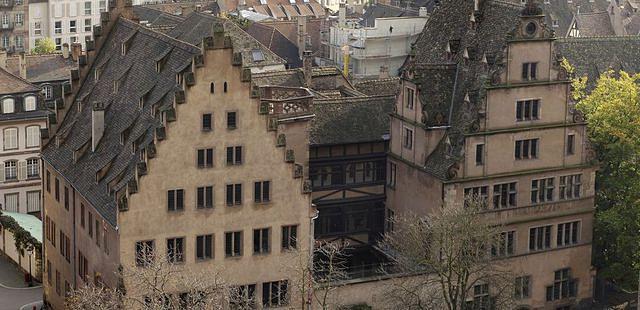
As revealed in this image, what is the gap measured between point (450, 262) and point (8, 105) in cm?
5895

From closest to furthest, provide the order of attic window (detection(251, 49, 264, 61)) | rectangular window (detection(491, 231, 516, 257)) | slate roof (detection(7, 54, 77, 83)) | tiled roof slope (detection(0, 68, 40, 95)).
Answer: rectangular window (detection(491, 231, 516, 257)), tiled roof slope (detection(0, 68, 40, 95)), attic window (detection(251, 49, 264, 61)), slate roof (detection(7, 54, 77, 83))

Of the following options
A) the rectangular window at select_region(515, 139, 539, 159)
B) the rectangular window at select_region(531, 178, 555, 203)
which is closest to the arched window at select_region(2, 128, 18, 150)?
Answer: the rectangular window at select_region(515, 139, 539, 159)

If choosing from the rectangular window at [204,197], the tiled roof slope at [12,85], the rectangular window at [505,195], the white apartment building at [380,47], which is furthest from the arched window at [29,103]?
the white apartment building at [380,47]

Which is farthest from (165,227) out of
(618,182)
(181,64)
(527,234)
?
(618,182)

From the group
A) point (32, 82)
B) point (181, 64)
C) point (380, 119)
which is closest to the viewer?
point (181, 64)

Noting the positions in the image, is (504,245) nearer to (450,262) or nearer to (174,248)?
(450,262)

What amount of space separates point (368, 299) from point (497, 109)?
17801 millimetres

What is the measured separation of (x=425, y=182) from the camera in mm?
109938

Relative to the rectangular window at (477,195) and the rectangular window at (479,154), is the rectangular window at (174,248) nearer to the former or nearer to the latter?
the rectangular window at (477,195)

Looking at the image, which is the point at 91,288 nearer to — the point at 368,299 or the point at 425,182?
the point at 368,299

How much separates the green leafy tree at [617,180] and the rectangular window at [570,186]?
112 inches

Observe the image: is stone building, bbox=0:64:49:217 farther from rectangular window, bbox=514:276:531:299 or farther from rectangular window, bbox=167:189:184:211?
rectangular window, bbox=514:276:531:299

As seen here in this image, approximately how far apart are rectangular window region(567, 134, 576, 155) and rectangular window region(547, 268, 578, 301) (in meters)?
9.68

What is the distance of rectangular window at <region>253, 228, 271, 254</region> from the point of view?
100000 mm
